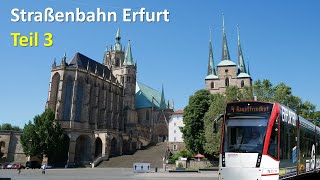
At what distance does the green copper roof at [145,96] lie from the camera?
104 metres

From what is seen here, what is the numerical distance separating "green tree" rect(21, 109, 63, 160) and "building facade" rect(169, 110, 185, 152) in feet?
101

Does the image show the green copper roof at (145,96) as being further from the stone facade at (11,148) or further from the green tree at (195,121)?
the green tree at (195,121)

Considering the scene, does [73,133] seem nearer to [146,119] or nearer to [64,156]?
[64,156]

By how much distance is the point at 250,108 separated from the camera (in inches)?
576

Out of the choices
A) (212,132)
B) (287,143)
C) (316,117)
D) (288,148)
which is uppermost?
(316,117)

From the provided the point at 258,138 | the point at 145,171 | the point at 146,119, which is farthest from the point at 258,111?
the point at 146,119

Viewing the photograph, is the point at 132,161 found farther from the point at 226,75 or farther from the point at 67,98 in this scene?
the point at 226,75

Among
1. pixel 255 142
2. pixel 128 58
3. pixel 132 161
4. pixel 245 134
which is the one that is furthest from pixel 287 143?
pixel 128 58

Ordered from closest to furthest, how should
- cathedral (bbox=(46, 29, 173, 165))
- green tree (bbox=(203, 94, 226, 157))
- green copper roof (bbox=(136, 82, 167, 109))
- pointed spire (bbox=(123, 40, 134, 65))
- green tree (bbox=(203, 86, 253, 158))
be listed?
green tree (bbox=(203, 94, 226, 157)) < green tree (bbox=(203, 86, 253, 158)) < cathedral (bbox=(46, 29, 173, 165)) < pointed spire (bbox=(123, 40, 134, 65)) < green copper roof (bbox=(136, 82, 167, 109))

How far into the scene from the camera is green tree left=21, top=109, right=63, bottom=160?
6038 cm

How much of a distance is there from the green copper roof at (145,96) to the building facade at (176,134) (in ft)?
52.7

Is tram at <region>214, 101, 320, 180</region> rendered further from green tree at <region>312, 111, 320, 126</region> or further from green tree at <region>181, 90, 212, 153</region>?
green tree at <region>312, 111, 320, 126</region>

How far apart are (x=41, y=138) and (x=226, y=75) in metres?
49.3

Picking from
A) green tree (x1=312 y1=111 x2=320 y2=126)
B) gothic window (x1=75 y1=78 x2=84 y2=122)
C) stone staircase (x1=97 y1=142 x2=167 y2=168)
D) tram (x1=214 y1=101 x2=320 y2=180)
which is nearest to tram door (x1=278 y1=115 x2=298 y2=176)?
tram (x1=214 y1=101 x2=320 y2=180)
